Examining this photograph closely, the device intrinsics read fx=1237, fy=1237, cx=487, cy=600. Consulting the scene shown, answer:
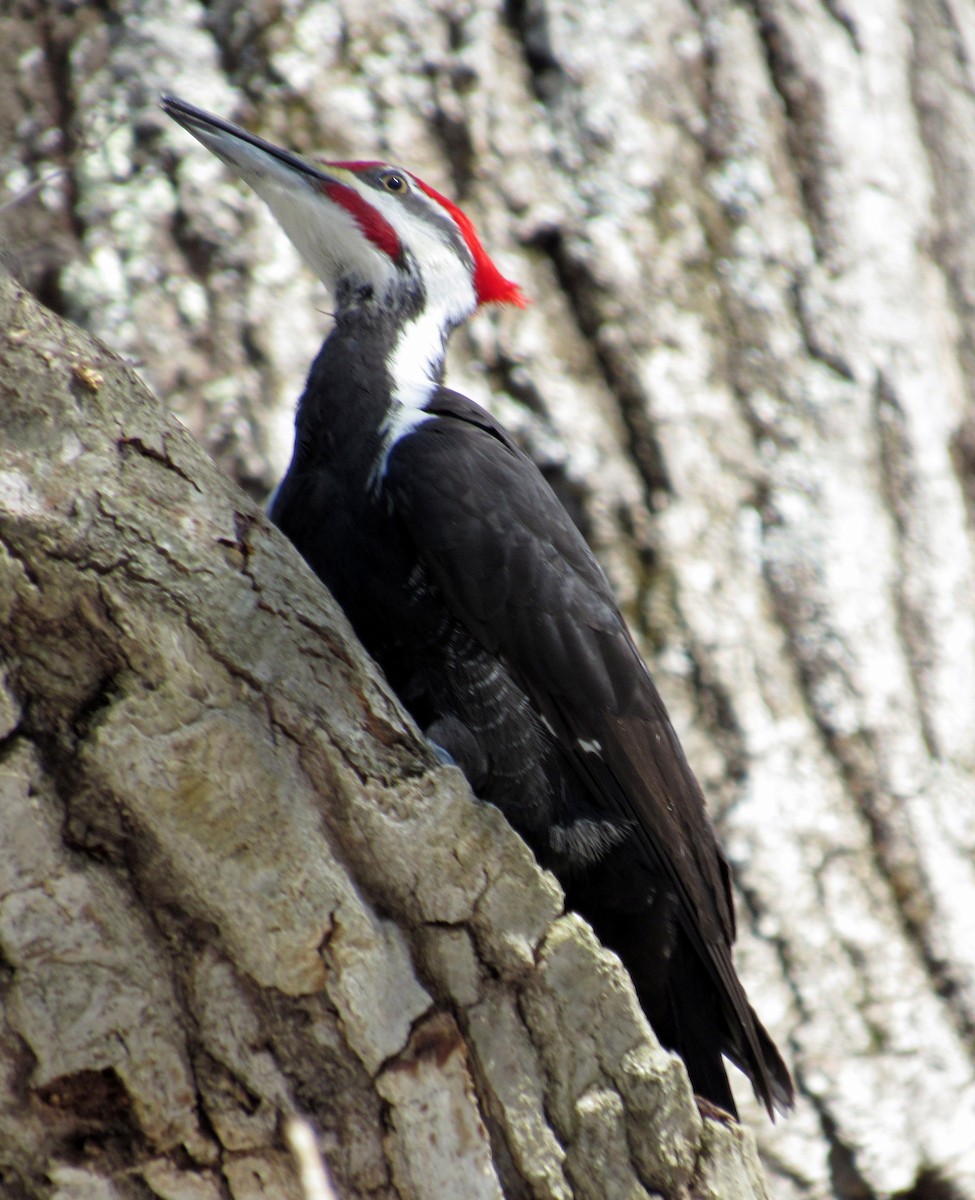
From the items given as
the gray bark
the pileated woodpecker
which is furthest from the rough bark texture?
the gray bark

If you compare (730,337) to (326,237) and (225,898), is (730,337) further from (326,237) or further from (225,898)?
(225,898)

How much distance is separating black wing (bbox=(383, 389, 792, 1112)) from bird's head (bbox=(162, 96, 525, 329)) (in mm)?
640

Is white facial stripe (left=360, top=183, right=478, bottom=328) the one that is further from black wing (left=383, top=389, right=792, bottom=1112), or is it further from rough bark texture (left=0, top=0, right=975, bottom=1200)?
black wing (left=383, top=389, right=792, bottom=1112)

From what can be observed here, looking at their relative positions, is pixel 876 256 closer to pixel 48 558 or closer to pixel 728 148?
pixel 728 148

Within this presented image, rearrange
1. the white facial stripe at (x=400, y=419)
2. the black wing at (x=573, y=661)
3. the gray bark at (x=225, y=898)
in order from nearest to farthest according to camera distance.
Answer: the gray bark at (x=225, y=898), the black wing at (x=573, y=661), the white facial stripe at (x=400, y=419)

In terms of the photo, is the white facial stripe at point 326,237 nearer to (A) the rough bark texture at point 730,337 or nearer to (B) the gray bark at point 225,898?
(A) the rough bark texture at point 730,337

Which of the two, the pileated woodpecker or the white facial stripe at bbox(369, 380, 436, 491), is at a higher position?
the white facial stripe at bbox(369, 380, 436, 491)

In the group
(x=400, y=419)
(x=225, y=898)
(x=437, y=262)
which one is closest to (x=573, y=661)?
(x=400, y=419)

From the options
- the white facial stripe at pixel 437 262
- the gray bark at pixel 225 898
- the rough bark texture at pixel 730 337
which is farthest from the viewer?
the white facial stripe at pixel 437 262

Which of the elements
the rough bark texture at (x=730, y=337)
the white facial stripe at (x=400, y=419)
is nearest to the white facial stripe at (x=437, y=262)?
the rough bark texture at (x=730, y=337)

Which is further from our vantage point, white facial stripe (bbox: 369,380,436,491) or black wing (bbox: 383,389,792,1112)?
white facial stripe (bbox: 369,380,436,491)

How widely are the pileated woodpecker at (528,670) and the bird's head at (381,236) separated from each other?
0.35 metres

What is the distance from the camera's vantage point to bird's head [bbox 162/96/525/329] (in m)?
2.73

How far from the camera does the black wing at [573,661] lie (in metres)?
2.14
